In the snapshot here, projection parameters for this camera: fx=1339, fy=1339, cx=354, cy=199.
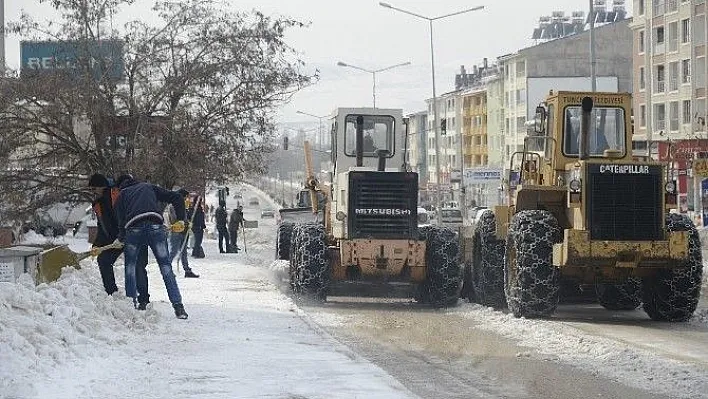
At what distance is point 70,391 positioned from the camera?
952cm

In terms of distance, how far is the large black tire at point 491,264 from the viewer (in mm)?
20453

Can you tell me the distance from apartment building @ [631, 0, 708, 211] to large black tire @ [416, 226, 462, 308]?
53.6 m

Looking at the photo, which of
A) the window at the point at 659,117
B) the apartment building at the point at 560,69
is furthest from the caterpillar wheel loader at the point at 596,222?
the apartment building at the point at 560,69

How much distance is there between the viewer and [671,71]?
82.7m

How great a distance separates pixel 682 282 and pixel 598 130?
255 cm

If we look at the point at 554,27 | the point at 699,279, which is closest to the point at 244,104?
the point at 699,279

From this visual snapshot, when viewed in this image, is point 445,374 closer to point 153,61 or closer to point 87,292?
point 87,292

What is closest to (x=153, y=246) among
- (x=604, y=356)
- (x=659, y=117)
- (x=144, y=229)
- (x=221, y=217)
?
(x=144, y=229)

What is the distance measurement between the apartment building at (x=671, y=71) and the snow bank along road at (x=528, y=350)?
183 feet

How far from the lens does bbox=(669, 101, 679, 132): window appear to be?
269ft

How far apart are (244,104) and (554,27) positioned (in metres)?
104

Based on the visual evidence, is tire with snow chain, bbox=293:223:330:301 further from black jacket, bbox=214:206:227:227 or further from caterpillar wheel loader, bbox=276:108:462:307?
black jacket, bbox=214:206:227:227

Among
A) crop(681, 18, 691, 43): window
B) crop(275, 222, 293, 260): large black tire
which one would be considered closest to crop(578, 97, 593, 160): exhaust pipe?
crop(275, 222, 293, 260): large black tire

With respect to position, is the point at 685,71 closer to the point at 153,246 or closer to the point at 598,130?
the point at 598,130
